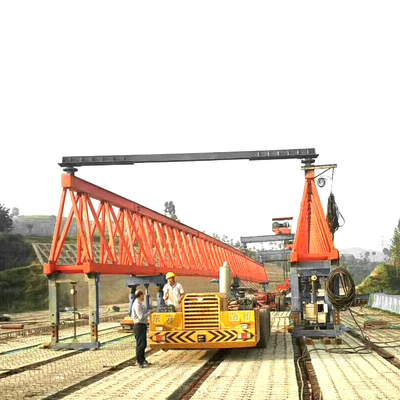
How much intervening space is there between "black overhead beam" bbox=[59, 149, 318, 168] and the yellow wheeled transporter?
7245mm

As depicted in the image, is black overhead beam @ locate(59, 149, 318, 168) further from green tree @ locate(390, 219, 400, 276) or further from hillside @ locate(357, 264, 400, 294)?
green tree @ locate(390, 219, 400, 276)

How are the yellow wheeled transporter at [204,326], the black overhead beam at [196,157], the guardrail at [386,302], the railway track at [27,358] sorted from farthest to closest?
the guardrail at [386,302] < the black overhead beam at [196,157] < the railway track at [27,358] < the yellow wheeled transporter at [204,326]

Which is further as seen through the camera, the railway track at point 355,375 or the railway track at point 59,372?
the railway track at point 59,372

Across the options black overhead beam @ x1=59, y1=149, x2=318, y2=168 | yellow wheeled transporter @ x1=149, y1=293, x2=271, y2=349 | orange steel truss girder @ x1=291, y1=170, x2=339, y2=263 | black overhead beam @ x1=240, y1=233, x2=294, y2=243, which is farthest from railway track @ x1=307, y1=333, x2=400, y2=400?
black overhead beam @ x1=240, y1=233, x2=294, y2=243

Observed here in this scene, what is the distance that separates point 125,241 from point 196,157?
466 centimetres

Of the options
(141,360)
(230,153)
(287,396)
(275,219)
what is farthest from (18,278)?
(287,396)

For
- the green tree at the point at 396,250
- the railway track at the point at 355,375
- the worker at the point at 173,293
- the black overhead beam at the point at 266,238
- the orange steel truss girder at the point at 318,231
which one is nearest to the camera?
the railway track at the point at 355,375

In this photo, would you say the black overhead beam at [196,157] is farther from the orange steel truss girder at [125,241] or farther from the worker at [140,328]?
the worker at [140,328]

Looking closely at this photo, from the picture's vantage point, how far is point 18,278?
226ft

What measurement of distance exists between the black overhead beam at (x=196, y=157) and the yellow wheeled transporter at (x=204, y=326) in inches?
285

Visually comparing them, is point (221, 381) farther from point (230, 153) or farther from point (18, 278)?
point (18, 278)

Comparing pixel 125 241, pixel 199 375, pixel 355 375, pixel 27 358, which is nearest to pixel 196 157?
pixel 125 241

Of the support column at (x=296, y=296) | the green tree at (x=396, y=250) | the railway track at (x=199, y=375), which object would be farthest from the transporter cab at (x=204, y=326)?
the green tree at (x=396, y=250)

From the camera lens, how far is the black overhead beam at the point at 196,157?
65.7ft
